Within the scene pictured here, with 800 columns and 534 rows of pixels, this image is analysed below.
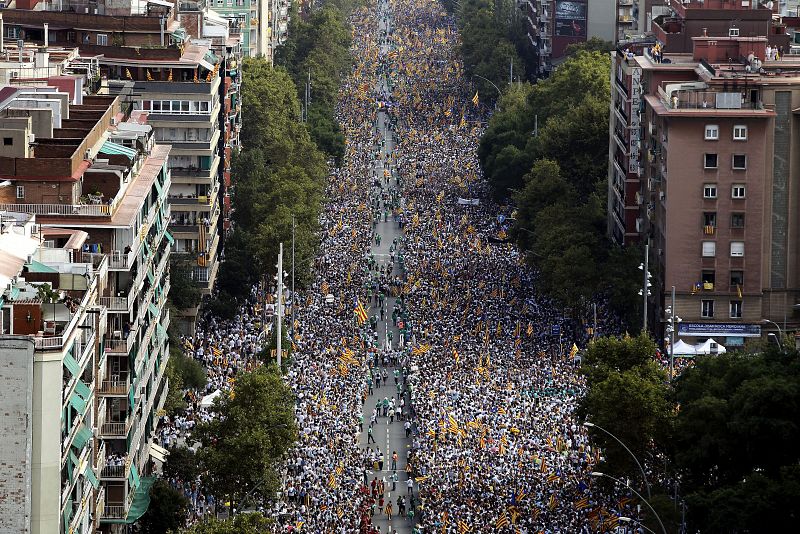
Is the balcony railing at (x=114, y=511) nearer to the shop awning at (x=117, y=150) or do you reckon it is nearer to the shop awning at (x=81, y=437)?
the shop awning at (x=81, y=437)

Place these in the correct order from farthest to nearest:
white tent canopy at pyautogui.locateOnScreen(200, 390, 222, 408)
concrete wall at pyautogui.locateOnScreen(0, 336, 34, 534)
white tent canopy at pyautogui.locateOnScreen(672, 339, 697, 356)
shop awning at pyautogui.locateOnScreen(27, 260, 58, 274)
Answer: white tent canopy at pyautogui.locateOnScreen(672, 339, 697, 356) → white tent canopy at pyautogui.locateOnScreen(200, 390, 222, 408) → shop awning at pyautogui.locateOnScreen(27, 260, 58, 274) → concrete wall at pyautogui.locateOnScreen(0, 336, 34, 534)

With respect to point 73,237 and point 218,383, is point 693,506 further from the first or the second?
point 218,383

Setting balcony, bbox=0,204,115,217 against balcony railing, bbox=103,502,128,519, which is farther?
balcony, bbox=0,204,115,217

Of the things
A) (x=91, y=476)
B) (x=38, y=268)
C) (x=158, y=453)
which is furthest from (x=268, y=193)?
(x=38, y=268)

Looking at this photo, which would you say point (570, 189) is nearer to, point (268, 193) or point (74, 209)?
point (268, 193)

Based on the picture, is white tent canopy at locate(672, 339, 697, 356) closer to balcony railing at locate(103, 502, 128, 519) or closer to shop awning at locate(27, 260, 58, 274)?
balcony railing at locate(103, 502, 128, 519)

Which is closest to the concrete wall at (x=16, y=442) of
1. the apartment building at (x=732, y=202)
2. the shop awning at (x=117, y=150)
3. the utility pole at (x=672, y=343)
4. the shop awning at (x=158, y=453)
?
the shop awning at (x=117, y=150)

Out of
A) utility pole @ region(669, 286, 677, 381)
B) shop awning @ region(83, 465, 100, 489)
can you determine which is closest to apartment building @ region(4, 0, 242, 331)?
utility pole @ region(669, 286, 677, 381)
